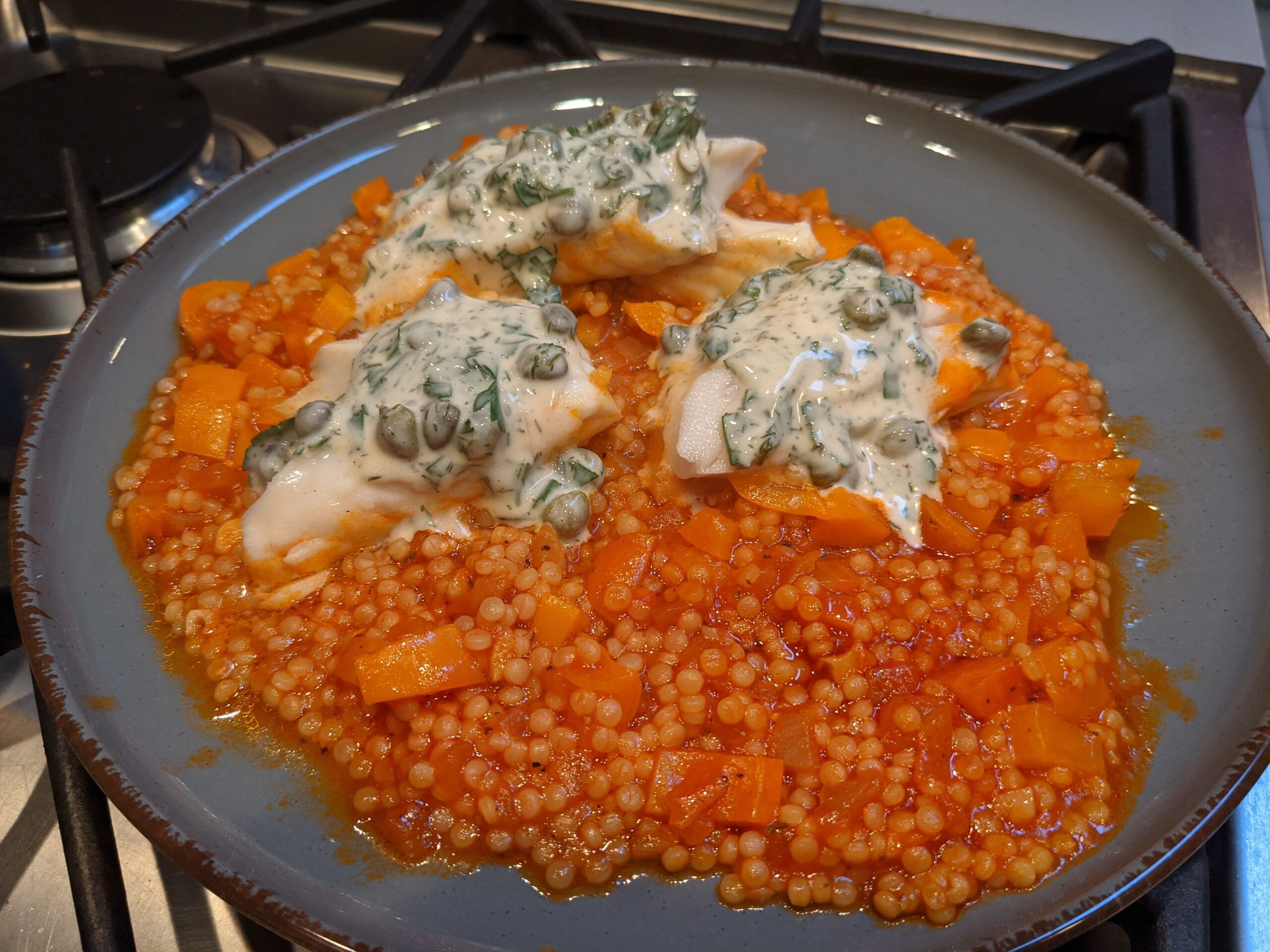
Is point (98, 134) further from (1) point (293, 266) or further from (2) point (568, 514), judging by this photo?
(2) point (568, 514)

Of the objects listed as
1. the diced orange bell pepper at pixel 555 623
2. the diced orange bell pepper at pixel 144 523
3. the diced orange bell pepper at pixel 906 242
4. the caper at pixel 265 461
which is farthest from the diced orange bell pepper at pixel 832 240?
the diced orange bell pepper at pixel 144 523

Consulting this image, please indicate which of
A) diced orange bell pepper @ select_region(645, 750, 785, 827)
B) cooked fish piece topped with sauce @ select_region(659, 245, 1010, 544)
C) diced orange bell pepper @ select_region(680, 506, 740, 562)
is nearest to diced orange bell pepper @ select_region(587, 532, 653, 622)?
diced orange bell pepper @ select_region(680, 506, 740, 562)

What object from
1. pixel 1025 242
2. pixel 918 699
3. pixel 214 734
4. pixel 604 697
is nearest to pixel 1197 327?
pixel 1025 242

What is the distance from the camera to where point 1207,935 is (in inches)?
69.6

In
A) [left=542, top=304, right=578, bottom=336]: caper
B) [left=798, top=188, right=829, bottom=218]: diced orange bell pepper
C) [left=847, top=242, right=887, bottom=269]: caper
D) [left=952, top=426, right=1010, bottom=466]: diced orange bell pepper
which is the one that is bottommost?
[left=952, top=426, right=1010, bottom=466]: diced orange bell pepper

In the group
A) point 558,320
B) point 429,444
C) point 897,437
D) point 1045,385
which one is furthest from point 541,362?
point 1045,385

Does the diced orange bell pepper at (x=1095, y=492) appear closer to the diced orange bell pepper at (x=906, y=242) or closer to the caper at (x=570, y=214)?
the diced orange bell pepper at (x=906, y=242)

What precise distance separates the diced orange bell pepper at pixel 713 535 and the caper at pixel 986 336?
858 mm

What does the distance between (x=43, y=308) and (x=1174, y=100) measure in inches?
160

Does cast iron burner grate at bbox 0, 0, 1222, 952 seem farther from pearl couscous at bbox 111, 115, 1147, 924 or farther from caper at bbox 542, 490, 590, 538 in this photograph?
caper at bbox 542, 490, 590, 538

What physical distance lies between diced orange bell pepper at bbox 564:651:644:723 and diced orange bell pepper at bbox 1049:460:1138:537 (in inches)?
47.7

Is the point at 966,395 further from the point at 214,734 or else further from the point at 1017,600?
the point at 214,734

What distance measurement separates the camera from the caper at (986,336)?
7.45ft

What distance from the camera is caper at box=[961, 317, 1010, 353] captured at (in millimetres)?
2270
